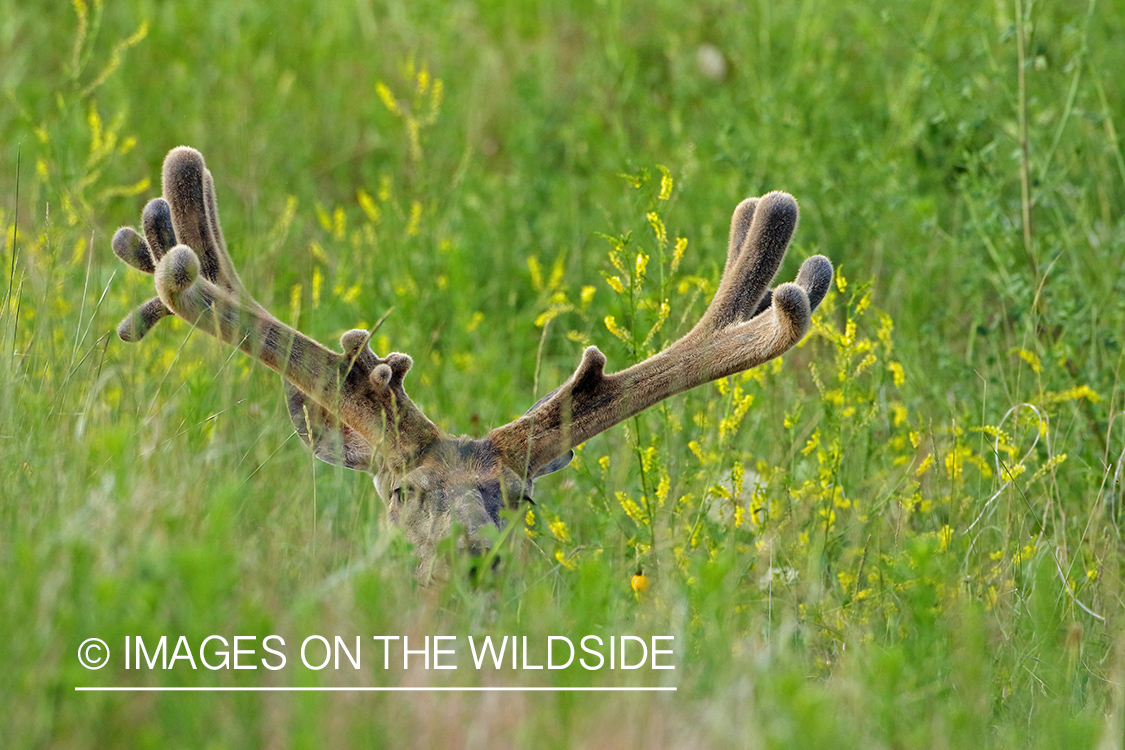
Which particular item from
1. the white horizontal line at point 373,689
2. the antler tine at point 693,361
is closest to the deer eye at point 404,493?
the antler tine at point 693,361

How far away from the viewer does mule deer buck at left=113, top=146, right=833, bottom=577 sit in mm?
3338

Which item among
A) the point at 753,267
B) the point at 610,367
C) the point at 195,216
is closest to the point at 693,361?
the point at 753,267

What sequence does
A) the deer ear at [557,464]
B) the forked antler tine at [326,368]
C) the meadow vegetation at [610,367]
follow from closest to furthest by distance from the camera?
the meadow vegetation at [610,367] → the forked antler tine at [326,368] → the deer ear at [557,464]

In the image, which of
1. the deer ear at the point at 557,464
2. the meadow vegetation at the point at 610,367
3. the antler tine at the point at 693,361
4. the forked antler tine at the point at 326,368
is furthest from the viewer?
the deer ear at the point at 557,464

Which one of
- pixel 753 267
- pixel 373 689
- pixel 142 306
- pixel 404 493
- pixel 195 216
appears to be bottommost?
pixel 373 689

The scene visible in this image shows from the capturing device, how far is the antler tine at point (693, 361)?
11.7ft

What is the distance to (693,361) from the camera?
3.66 m

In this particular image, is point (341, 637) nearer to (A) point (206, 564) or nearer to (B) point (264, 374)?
(A) point (206, 564)

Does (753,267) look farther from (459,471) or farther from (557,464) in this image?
(459,471)

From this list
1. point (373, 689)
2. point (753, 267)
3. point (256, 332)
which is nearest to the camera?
point (373, 689)

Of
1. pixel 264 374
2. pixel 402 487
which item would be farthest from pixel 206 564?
pixel 264 374

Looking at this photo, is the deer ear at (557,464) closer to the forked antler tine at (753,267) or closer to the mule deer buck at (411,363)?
the mule deer buck at (411,363)

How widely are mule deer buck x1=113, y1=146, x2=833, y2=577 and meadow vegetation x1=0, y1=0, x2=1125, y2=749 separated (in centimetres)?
15

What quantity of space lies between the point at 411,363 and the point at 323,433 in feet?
1.35
